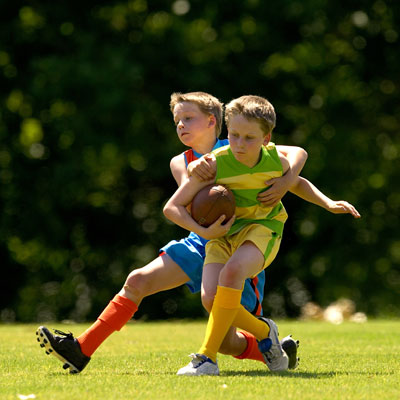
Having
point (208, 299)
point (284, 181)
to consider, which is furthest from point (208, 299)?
point (284, 181)

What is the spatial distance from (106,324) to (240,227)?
3.42 ft

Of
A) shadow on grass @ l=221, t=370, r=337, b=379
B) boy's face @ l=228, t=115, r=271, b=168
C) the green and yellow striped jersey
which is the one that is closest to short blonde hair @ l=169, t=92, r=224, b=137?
the green and yellow striped jersey

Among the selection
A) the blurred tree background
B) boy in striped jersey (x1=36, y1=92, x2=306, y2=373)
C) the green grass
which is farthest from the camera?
the blurred tree background

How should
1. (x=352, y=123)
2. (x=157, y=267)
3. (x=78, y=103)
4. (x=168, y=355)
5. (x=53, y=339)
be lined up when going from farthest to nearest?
(x=352, y=123) → (x=78, y=103) → (x=168, y=355) → (x=157, y=267) → (x=53, y=339)

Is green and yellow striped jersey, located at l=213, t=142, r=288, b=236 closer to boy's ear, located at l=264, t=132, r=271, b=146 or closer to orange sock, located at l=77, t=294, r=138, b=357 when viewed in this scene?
boy's ear, located at l=264, t=132, r=271, b=146

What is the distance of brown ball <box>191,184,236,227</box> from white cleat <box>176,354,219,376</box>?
0.79 m

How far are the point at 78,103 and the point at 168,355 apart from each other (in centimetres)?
1060

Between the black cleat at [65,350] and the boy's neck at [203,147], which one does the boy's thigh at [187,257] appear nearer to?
the boy's neck at [203,147]

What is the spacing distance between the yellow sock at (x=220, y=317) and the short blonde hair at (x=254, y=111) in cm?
99

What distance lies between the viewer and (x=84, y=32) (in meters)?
17.6

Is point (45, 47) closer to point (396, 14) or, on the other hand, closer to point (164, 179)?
point (164, 179)

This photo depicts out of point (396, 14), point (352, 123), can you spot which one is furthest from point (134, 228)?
point (396, 14)

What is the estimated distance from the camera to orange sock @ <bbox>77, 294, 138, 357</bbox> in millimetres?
5824

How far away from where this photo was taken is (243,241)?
18.7 ft
